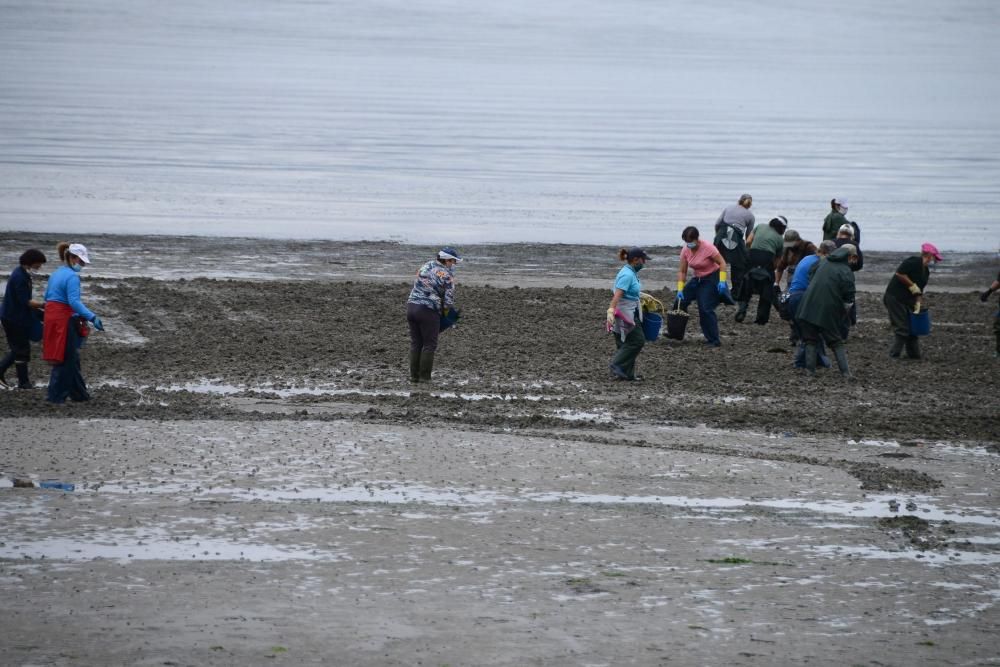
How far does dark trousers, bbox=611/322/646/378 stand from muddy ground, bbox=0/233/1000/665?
0.93 feet

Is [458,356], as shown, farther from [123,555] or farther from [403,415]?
[123,555]

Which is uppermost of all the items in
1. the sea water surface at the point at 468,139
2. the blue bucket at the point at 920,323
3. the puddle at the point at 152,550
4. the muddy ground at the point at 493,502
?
the sea water surface at the point at 468,139

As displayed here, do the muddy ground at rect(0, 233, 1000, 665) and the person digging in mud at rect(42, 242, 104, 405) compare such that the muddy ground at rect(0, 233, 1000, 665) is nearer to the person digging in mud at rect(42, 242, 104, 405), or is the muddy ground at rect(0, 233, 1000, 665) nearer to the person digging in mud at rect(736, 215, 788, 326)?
the person digging in mud at rect(42, 242, 104, 405)

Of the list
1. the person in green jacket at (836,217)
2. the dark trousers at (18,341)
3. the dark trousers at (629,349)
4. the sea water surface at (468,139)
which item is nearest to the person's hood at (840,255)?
the dark trousers at (629,349)

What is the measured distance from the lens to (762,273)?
60.3 feet

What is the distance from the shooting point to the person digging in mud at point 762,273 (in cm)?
1845

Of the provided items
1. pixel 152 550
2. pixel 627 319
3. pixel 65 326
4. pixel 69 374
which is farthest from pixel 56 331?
pixel 627 319

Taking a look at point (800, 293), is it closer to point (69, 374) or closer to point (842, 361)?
point (842, 361)

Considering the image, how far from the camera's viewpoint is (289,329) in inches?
683

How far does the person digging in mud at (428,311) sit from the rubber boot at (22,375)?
3696mm

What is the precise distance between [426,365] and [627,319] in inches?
83.5

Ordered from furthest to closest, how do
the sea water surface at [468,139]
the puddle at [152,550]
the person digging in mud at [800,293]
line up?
the sea water surface at [468,139] < the person digging in mud at [800,293] < the puddle at [152,550]

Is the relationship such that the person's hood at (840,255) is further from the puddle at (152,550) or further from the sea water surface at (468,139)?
the sea water surface at (468,139)

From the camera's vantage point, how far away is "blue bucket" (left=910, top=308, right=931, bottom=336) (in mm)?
16250
